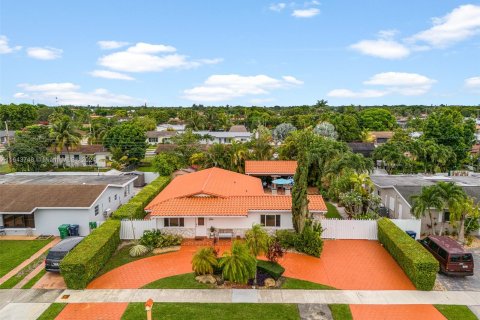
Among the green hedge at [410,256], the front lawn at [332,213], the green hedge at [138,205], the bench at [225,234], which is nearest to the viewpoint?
the green hedge at [410,256]

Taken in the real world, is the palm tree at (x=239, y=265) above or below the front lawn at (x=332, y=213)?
above

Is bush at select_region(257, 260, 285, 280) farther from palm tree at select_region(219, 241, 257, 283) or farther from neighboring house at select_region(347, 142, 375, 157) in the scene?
neighboring house at select_region(347, 142, 375, 157)

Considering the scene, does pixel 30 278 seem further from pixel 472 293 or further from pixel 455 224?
pixel 455 224

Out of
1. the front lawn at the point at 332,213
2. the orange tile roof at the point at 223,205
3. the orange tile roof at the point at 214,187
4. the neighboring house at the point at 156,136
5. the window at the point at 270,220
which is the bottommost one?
the front lawn at the point at 332,213

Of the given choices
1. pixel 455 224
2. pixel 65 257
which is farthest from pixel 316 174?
pixel 65 257

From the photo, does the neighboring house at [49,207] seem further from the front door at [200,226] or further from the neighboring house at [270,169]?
the neighboring house at [270,169]

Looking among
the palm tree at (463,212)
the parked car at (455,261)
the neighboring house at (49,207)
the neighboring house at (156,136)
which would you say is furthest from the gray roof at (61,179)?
the neighboring house at (156,136)

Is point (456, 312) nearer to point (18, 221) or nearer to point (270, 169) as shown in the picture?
point (270, 169)
